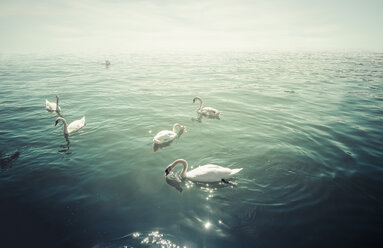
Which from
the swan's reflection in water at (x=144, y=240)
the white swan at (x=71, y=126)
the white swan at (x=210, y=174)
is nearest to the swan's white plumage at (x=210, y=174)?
the white swan at (x=210, y=174)

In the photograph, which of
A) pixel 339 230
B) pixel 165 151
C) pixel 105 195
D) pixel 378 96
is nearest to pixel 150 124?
pixel 165 151

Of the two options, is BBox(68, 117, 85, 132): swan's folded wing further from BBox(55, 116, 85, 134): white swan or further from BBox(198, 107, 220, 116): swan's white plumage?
BBox(198, 107, 220, 116): swan's white plumage

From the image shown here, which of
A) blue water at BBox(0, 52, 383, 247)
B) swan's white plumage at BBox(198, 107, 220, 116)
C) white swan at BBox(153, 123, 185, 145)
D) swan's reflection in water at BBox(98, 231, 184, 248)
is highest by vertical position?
swan's white plumage at BBox(198, 107, 220, 116)

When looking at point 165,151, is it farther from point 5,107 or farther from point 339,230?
point 5,107

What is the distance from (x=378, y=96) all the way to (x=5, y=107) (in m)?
34.6

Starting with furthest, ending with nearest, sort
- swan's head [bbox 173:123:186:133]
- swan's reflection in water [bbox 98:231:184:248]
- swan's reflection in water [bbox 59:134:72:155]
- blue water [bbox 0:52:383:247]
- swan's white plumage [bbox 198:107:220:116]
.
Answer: swan's white plumage [bbox 198:107:220:116]
swan's head [bbox 173:123:186:133]
swan's reflection in water [bbox 59:134:72:155]
blue water [bbox 0:52:383:247]
swan's reflection in water [bbox 98:231:184:248]

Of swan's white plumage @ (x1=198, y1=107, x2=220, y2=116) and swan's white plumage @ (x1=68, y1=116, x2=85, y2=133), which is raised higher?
swan's white plumage @ (x1=198, y1=107, x2=220, y2=116)

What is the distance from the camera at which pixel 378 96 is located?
61.8 ft

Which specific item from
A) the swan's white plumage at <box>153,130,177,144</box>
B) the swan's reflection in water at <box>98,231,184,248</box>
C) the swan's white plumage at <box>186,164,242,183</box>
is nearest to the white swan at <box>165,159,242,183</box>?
the swan's white plumage at <box>186,164,242,183</box>

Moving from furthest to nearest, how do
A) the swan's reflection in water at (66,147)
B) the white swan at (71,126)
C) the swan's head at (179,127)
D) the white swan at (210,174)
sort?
the swan's head at (179,127)
the white swan at (71,126)
the swan's reflection in water at (66,147)
the white swan at (210,174)

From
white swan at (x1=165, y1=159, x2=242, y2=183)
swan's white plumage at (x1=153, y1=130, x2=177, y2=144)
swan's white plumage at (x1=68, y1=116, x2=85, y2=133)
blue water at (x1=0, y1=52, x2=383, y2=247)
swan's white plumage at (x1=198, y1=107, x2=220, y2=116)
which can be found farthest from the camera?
swan's white plumage at (x1=198, y1=107, x2=220, y2=116)

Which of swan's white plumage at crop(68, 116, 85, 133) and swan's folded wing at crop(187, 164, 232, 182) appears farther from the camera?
swan's white plumage at crop(68, 116, 85, 133)

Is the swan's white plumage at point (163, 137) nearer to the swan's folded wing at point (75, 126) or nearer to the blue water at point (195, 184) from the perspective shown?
the blue water at point (195, 184)

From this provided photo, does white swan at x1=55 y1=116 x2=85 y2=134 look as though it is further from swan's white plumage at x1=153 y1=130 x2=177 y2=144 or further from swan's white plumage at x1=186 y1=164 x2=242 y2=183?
swan's white plumage at x1=186 y1=164 x2=242 y2=183
